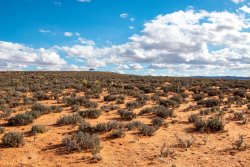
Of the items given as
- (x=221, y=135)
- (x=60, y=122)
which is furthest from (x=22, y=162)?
(x=221, y=135)

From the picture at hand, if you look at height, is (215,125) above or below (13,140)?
above

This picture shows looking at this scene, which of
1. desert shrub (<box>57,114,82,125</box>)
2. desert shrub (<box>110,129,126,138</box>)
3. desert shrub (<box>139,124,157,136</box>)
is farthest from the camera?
desert shrub (<box>57,114,82,125</box>)

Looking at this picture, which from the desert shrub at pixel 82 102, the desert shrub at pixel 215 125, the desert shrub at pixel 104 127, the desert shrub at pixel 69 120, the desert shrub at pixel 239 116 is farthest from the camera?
the desert shrub at pixel 82 102

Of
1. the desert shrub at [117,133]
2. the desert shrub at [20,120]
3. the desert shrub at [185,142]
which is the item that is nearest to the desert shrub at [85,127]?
the desert shrub at [117,133]

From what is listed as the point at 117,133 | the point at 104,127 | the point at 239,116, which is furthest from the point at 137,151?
the point at 239,116

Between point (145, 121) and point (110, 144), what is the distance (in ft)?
12.5

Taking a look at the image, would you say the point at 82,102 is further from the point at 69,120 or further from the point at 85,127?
the point at 85,127

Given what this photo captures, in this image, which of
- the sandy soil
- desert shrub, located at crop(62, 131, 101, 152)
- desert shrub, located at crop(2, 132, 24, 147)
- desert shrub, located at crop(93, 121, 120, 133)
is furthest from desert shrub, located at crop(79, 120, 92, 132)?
desert shrub, located at crop(2, 132, 24, 147)

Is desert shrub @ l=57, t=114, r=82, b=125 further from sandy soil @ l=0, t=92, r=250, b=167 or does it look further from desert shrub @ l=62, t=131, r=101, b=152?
desert shrub @ l=62, t=131, r=101, b=152

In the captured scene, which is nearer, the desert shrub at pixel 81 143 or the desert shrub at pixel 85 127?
the desert shrub at pixel 81 143

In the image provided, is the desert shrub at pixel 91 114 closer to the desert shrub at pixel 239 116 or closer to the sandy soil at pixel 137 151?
the sandy soil at pixel 137 151

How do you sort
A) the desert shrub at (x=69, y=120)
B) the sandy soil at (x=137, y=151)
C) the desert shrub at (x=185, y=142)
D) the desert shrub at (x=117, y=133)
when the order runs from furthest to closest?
the desert shrub at (x=69, y=120), the desert shrub at (x=117, y=133), the desert shrub at (x=185, y=142), the sandy soil at (x=137, y=151)

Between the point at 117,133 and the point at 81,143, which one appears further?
the point at 117,133

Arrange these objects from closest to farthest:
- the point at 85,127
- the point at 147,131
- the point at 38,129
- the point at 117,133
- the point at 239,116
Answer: the point at 117,133 → the point at 147,131 → the point at 38,129 → the point at 85,127 → the point at 239,116
